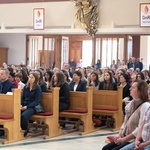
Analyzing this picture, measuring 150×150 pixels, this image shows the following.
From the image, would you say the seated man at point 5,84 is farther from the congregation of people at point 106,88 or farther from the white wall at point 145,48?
the white wall at point 145,48

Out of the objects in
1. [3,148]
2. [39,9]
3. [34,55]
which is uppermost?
[39,9]

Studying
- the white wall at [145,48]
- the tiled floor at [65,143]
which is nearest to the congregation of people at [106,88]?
the tiled floor at [65,143]

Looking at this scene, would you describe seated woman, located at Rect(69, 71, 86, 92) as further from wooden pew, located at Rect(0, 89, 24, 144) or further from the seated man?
wooden pew, located at Rect(0, 89, 24, 144)

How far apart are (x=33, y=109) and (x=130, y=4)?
912cm

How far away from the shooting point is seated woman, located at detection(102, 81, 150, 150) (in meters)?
4.81

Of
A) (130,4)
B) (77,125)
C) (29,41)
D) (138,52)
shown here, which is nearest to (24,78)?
(77,125)

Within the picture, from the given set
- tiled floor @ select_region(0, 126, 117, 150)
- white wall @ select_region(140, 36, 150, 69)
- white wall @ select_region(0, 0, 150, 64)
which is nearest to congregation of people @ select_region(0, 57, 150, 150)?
tiled floor @ select_region(0, 126, 117, 150)

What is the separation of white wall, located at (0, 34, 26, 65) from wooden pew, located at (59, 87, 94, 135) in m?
11.7

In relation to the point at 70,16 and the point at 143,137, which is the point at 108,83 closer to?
the point at 143,137

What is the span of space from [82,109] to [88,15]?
837 cm

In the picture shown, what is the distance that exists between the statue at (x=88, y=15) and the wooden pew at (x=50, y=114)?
8.49m

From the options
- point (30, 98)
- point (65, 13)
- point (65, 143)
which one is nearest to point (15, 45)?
point (65, 13)

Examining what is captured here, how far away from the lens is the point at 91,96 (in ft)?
27.4

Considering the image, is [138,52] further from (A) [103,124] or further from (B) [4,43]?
(A) [103,124]
